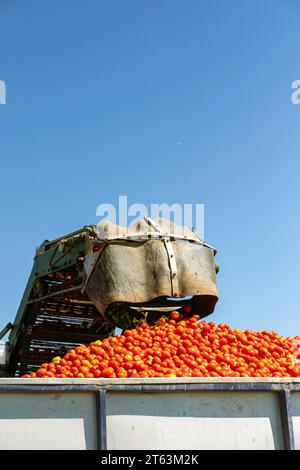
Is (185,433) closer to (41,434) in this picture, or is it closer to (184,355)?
(41,434)

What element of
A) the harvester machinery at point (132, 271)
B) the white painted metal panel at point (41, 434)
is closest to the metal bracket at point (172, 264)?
the harvester machinery at point (132, 271)

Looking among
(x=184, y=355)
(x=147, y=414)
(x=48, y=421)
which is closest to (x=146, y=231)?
(x=184, y=355)

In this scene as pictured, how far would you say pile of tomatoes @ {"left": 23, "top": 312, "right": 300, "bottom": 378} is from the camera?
210 inches

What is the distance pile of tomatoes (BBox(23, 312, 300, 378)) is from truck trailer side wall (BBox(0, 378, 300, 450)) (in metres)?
0.91

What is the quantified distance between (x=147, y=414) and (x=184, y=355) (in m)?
1.82

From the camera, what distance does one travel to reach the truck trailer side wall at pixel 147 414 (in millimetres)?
3922

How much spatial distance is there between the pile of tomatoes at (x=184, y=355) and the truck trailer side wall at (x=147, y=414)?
915 millimetres

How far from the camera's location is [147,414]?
4.03 m

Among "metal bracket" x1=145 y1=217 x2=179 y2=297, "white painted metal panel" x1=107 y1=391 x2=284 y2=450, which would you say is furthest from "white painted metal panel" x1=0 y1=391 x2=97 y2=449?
"metal bracket" x1=145 y1=217 x2=179 y2=297

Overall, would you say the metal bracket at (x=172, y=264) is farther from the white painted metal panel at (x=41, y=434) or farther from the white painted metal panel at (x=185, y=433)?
the white painted metal panel at (x=41, y=434)

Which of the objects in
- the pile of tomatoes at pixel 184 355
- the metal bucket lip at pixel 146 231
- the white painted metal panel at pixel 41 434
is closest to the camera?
the white painted metal panel at pixel 41 434

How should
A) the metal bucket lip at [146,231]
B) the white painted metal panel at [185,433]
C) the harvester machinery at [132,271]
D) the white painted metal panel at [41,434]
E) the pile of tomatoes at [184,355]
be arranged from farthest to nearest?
1. the metal bucket lip at [146,231]
2. the harvester machinery at [132,271]
3. the pile of tomatoes at [184,355]
4. the white painted metal panel at [185,433]
5. the white painted metal panel at [41,434]

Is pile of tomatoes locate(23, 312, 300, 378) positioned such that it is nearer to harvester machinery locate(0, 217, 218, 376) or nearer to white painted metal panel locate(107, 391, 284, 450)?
harvester machinery locate(0, 217, 218, 376)
